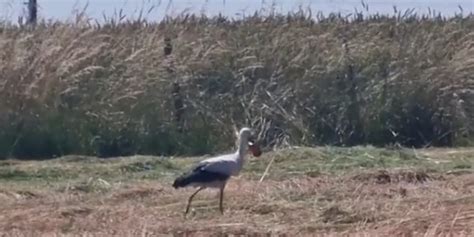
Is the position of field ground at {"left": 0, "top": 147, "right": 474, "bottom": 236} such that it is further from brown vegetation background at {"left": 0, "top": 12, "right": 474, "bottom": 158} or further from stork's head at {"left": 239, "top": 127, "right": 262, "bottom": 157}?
brown vegetation background at {"left": 0, "top": 12, "right": 474, "bottom": 158}

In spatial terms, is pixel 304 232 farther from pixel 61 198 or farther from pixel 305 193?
pixel 61 198

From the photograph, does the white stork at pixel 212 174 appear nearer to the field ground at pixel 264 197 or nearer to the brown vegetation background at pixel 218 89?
the field ground at pixel 264 197

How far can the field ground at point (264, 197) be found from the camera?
1142cm

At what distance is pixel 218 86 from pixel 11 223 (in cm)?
701

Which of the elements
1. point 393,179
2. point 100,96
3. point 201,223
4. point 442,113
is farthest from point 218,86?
point 201,223

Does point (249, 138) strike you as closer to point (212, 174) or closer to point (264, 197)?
point (264, 197)

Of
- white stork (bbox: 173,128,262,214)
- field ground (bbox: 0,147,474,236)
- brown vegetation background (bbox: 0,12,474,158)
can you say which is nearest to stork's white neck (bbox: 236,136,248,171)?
white stork (bbox: 173,128,262,214)

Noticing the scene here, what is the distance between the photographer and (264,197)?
12953mm

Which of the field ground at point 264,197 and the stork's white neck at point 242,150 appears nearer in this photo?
the field ground at point 264,197

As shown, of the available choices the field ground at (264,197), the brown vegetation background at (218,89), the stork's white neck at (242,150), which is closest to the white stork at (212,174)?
the stork's white neck at (242,150)

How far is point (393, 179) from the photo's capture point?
13945 mm

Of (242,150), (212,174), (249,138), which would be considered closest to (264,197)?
(242,150)

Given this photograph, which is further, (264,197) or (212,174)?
(264,197)

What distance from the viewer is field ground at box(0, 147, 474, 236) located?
11.4 m
